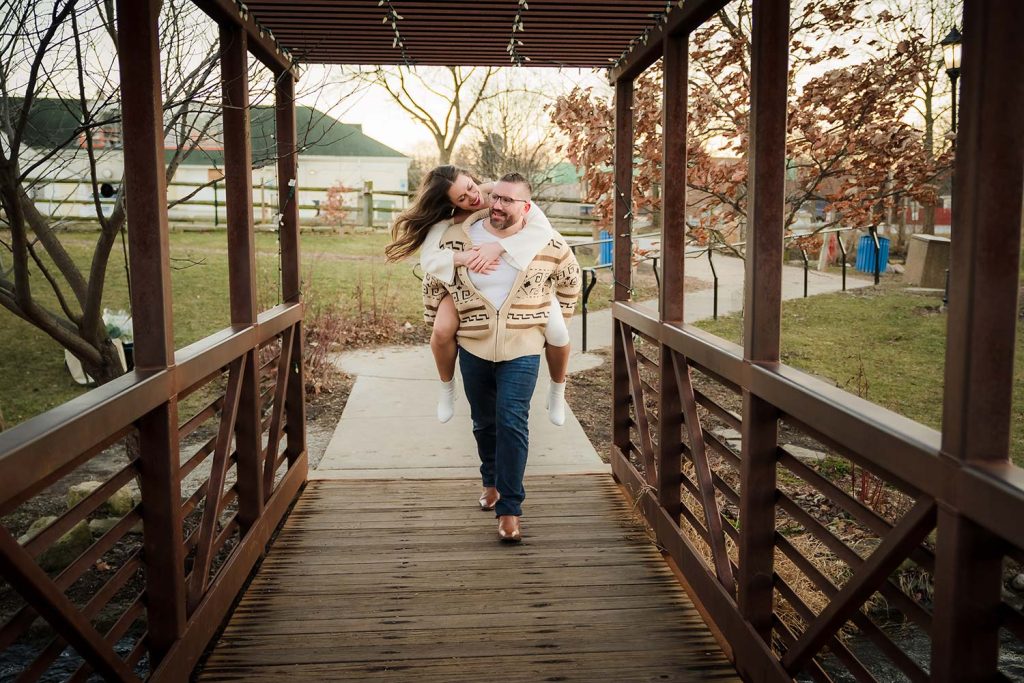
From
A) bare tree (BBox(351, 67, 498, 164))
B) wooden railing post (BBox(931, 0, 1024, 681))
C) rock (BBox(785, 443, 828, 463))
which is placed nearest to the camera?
wooden railing post (BBox(931, 0, 1024, 681))

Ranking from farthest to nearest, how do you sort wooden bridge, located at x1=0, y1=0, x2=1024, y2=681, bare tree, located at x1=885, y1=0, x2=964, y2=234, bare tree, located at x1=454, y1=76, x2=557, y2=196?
1. bare tree, located at x1=454, y1=76, x2=557, y2=196
2. bare tree, located at x1=885, y1=0, x2=964, y2=234
3. wooden bridge, located at x1=0, y1=0, x2=1024, y2=681

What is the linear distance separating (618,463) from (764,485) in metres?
2.24

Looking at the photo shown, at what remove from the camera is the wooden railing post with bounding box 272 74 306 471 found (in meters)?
4.88

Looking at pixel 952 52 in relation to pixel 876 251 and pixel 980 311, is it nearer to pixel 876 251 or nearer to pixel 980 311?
pixel 876 251

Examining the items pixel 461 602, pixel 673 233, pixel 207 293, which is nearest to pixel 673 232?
pixel 673 233

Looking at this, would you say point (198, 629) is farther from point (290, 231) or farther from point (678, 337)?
point (290, 231)

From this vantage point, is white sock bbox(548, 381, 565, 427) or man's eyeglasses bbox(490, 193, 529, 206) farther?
white sock bbox(548, 381, 565, 427)

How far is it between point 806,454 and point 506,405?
9.45ft

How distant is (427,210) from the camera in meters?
4.07

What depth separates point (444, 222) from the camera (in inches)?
159

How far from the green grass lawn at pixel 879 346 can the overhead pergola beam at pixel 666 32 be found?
10.9 feet

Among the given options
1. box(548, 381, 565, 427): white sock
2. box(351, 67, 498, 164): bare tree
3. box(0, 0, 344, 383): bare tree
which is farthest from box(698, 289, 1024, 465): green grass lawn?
box(351, 67, 498, 164): bare tree

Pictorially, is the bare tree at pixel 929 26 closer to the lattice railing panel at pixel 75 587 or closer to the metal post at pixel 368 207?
the lattice railing panel at pixel 75 587

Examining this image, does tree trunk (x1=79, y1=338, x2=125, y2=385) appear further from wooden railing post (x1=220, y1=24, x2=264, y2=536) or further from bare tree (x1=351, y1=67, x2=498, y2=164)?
bare tree (x1=351, y1=67, x2=498, y2=164)
